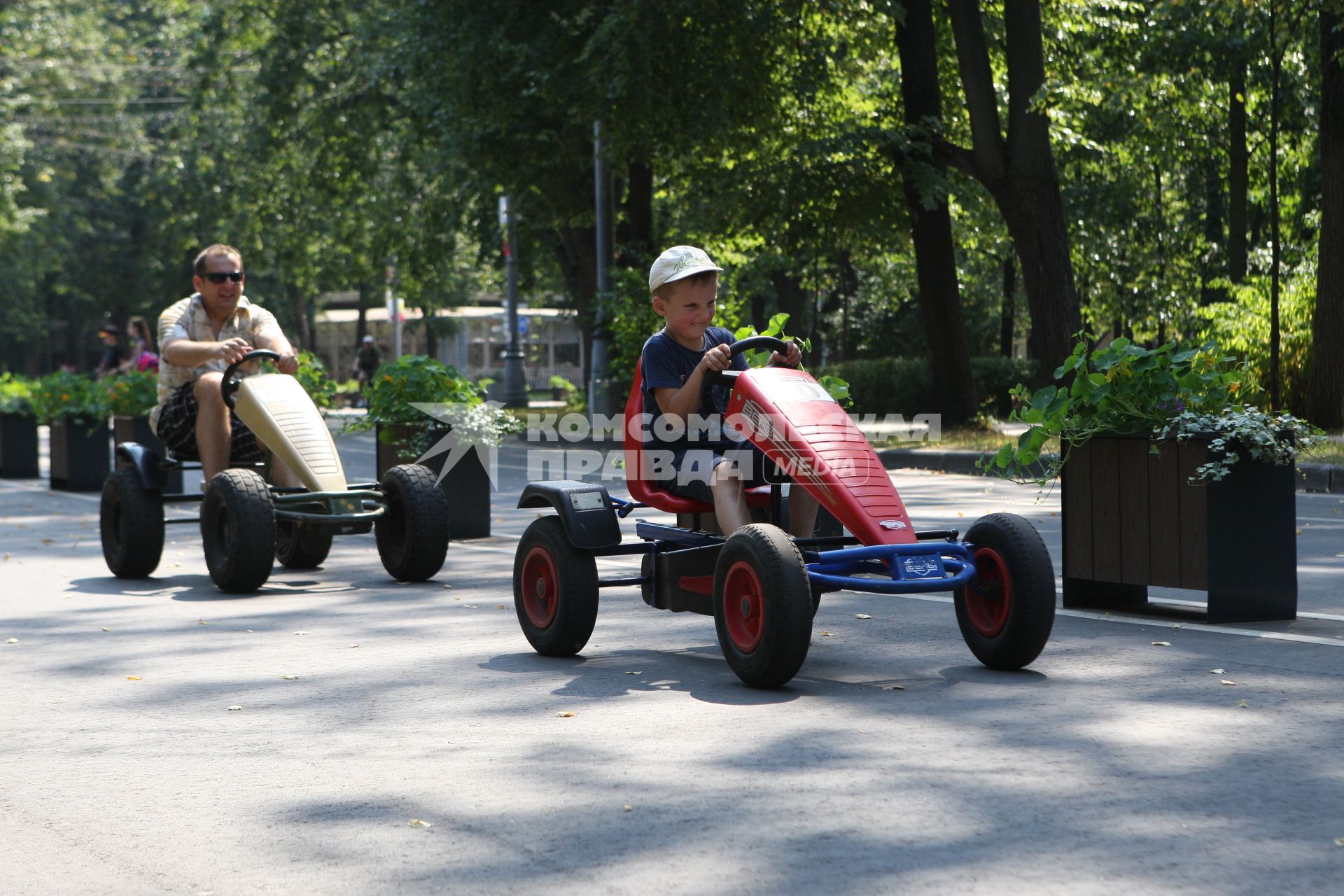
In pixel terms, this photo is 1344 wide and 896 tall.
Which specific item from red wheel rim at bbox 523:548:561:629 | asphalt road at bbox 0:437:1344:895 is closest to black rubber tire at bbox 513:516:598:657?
red wheel rim at bbox 523:548:561:629

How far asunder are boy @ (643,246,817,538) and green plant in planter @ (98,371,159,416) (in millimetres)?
11280

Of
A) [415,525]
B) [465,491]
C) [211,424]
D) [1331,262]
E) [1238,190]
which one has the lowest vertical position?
[415,525]

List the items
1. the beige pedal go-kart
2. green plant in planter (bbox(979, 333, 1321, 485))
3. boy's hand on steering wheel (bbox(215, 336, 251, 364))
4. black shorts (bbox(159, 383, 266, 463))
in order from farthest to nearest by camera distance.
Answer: black shorts (bbox(159, 383, 266, 463)) < boy's hand on steering wheel (bbox(215, 336, 251, 364)) < the beige pedal go-kart < green plant in planter (bbox(979, 333, 1321, 485))

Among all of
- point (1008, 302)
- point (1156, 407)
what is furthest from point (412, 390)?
point (1008, 302)

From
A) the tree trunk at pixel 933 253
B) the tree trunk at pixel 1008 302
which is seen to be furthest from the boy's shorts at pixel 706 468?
the tree trunk at pixel 1008 302

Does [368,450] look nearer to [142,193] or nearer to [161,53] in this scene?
[161,53]

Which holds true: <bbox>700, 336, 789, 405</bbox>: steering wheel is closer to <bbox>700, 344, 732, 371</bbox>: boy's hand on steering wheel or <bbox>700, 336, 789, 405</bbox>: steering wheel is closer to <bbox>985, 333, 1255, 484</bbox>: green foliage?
<bbox>700, 344, 732, 371</bbox>: boy's hand on steering wheel

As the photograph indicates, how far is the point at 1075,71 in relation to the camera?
2209 cm

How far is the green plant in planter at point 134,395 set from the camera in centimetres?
1709

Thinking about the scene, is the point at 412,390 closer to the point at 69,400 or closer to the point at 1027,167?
the point at 69,400

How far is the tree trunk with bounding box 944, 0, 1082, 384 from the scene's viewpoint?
19516mm

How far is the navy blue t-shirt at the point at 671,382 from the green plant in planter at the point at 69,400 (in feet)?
39.8

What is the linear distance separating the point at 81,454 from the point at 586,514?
12712mm

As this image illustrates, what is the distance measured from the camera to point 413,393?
→ 39.1 ft
